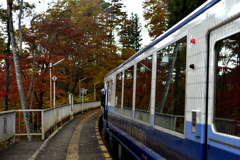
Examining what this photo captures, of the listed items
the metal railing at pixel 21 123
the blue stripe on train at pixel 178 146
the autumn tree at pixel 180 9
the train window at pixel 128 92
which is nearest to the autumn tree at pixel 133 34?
the autumn tree at pixel 180 9

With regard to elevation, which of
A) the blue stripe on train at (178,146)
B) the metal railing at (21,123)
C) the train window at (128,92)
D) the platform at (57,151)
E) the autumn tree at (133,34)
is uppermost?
the autumn tree at (133,34)

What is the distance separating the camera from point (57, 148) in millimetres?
9391

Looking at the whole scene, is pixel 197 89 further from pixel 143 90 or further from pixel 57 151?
pixel 57 151

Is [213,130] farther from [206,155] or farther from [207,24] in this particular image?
[207,24]

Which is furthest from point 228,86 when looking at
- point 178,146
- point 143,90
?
point 143,90

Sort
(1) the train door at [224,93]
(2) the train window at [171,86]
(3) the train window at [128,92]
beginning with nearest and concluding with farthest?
(1) the train door at [224,93] → (2) the train window at [171,86] → (3) the train window at [128,92]

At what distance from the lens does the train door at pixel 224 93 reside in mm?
2449

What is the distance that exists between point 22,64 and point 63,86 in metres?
19.8

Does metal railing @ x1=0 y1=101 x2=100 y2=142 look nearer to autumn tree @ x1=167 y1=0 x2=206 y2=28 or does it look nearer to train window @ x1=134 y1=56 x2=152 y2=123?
train window @ x1=134 y1=56 x2=152 y2=123

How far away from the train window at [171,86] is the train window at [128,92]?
235 cm

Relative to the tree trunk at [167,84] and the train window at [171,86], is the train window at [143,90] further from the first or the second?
the tree trunk at [167,84]

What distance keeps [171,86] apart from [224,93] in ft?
4.79

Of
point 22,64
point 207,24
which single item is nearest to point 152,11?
point 22,64

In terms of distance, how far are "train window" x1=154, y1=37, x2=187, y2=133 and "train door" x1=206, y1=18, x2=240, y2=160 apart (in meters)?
0.76
